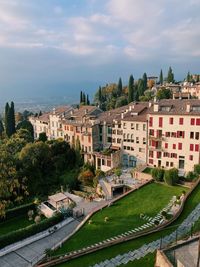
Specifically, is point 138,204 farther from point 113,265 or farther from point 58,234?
point 113,265

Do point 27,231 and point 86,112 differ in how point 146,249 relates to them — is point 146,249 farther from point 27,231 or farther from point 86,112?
point 86,112

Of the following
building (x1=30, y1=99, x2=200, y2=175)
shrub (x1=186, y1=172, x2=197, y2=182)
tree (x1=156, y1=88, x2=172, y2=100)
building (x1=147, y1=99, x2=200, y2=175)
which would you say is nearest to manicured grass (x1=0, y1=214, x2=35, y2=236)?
building (x1=30, y1=99, x2=200, y2=175)

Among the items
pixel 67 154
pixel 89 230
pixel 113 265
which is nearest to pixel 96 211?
pixel 89 230

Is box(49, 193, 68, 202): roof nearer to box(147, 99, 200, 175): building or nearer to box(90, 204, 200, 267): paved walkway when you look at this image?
box(147, 99, 200, 175): building

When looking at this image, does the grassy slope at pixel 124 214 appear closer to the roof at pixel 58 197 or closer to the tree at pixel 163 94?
the roof at pixel 58 197

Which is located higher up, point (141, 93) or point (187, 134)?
point (141, 93)

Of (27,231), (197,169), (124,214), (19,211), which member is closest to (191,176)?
(197,169)
